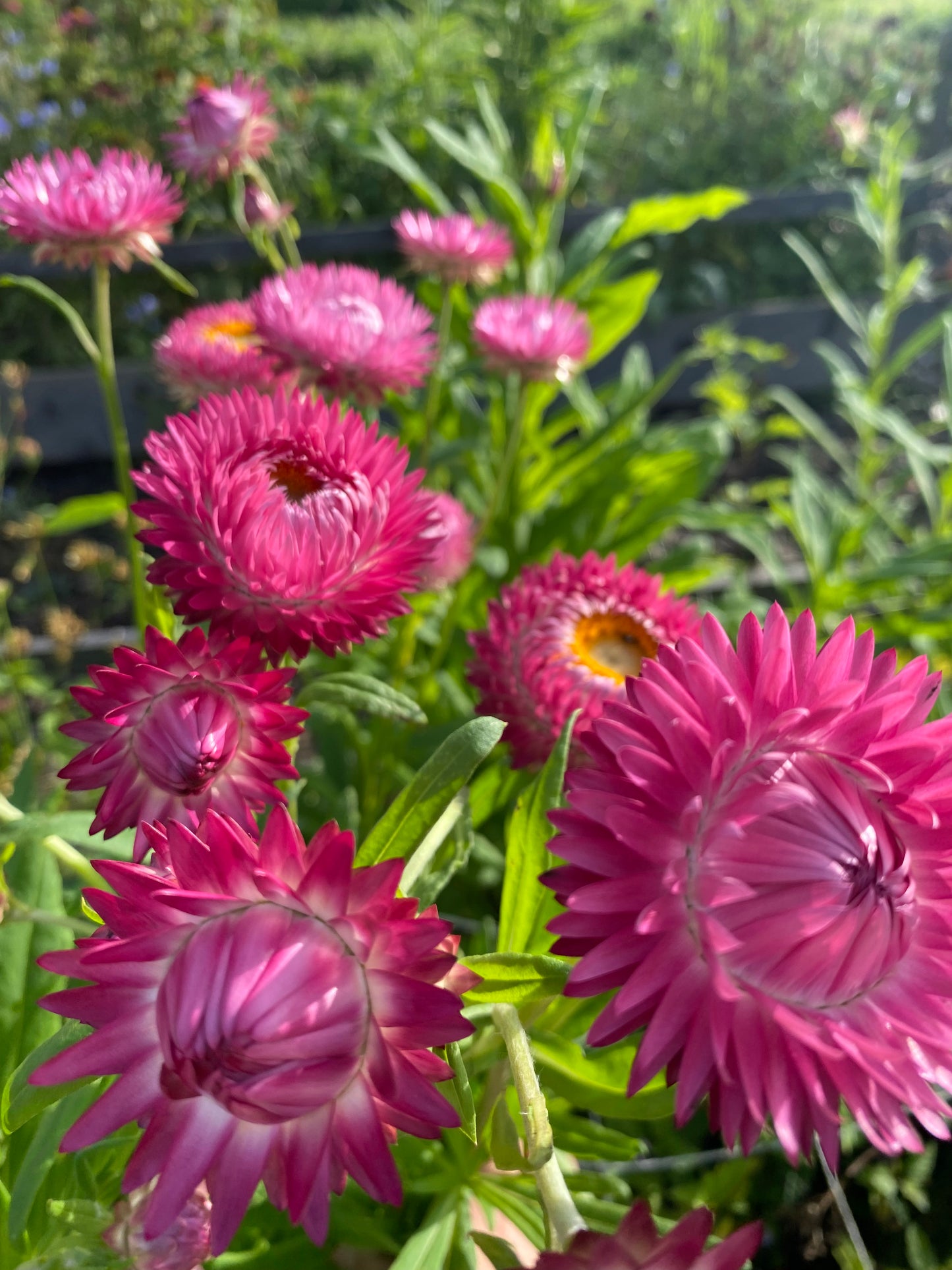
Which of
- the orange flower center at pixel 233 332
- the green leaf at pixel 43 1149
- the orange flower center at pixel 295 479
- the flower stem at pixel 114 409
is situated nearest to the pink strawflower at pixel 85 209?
the flower stem at pixel 114 409

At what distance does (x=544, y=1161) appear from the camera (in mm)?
437

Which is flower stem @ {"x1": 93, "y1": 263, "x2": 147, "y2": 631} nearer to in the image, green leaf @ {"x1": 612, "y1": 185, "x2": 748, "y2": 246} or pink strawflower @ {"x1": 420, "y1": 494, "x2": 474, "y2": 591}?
pink strawflower @ {"x1": 420, "y1": 494, "x2": 474, "y2": 591}

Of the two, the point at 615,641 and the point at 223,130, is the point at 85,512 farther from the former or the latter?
the point at 615,641

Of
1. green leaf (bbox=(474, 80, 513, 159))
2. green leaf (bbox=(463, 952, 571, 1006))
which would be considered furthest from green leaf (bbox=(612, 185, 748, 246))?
green leaf (bbox=(463, 952, 571, 1006))

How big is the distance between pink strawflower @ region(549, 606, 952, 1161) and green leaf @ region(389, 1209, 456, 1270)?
35 centimetres

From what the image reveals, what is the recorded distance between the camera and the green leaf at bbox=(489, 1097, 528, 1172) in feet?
1.88

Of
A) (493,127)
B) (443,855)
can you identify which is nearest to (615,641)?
(443,855)

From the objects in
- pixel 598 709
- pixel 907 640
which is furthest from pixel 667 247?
pixel 598 709

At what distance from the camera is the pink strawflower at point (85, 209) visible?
799 mm

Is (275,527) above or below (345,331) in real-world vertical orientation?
below

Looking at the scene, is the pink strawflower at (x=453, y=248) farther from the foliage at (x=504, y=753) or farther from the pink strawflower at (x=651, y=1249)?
the pink strawflower at (x=651, y=1249)

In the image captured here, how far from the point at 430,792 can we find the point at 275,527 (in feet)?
0.64

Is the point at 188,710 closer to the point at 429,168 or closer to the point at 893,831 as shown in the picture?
the point at 893,831

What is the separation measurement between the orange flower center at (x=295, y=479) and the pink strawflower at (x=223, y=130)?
738 mm
